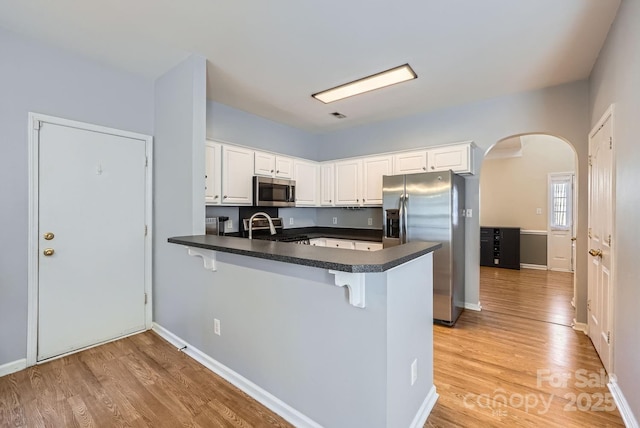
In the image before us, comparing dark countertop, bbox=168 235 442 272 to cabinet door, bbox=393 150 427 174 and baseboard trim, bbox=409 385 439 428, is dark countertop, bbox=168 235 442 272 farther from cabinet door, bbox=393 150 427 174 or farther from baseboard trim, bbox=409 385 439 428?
cabinet door, bbox=393 150 427 174

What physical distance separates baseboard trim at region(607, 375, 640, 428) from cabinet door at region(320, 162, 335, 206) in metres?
3.54

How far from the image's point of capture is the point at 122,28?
2.28m

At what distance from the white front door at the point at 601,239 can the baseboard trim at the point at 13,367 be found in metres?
4.55

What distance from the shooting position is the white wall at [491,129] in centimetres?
313

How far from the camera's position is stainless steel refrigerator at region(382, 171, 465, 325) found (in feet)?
10.8

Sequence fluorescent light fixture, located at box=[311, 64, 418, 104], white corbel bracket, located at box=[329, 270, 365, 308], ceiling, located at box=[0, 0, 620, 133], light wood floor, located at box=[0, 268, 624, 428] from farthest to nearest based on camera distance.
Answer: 1. fluorescent light fixture, located at box=[311, 64, 418, 104]
2. ceiling, located at box=[0, 0, 620, 133]
3. light wood floor, located at box=[0, 268, 624, 428]
4. white corbel bracket, located at box=[329, 270, 365, 308]

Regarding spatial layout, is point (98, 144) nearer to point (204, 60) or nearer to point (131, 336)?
point (204, 60)

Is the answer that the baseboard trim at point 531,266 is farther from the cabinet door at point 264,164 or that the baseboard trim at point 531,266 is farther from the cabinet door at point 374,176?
the cabinet door at point 264,164

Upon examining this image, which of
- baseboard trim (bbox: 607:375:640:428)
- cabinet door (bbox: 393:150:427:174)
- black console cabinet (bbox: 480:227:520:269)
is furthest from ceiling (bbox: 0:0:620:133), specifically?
black console cabinet (bbox: 480:227:520:269)

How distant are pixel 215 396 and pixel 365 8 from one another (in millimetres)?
2867

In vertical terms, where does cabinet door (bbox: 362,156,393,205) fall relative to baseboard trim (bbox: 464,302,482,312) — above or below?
above

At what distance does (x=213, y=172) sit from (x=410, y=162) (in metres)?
2.48

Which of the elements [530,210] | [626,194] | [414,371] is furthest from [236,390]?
[530,210]

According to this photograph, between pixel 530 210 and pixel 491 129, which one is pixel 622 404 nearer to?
pixel 491 129
